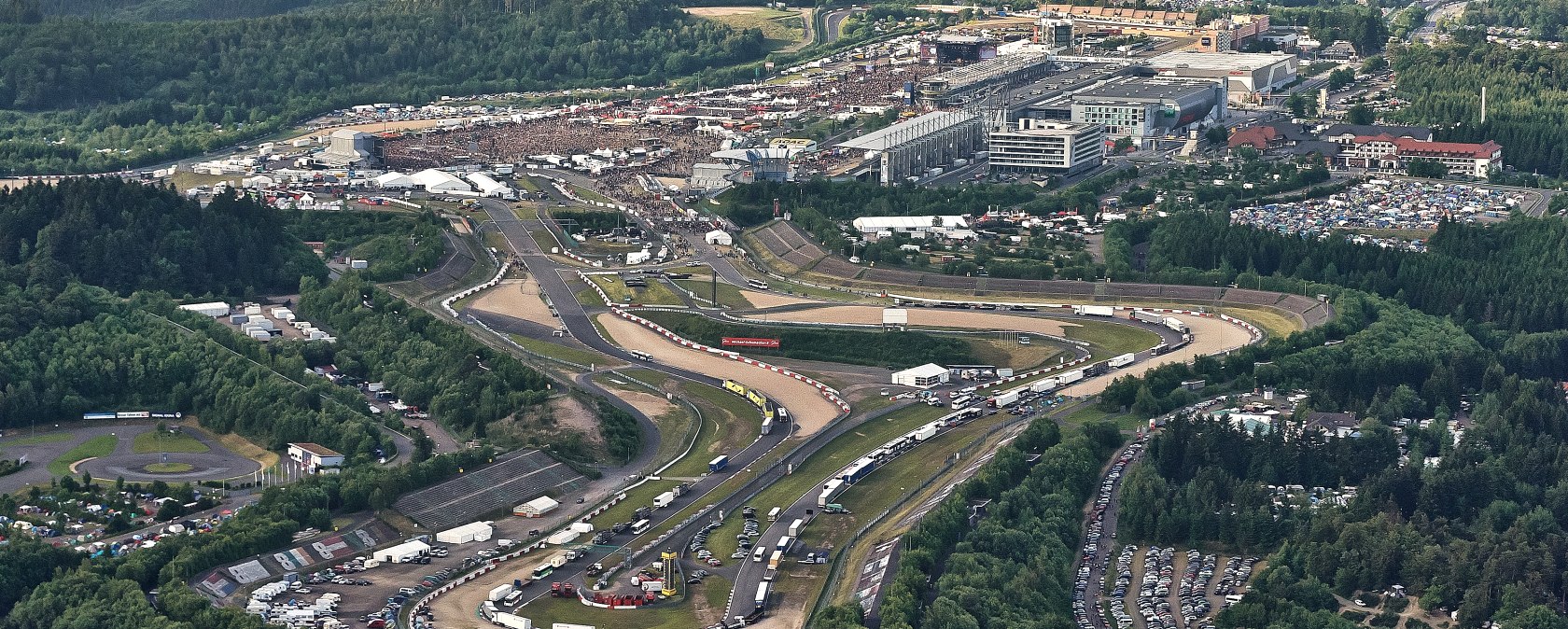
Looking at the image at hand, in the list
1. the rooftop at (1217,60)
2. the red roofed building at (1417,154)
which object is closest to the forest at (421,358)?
the red roofed building at (1417,154)

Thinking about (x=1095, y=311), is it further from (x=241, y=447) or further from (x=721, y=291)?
(x=241, y=447)

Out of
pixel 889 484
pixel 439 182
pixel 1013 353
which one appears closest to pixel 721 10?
pixel 439 182

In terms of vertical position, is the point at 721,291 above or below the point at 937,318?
below

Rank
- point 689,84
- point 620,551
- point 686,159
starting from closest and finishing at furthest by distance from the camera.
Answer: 1. point 620,551
2. point 686,159
3. point 689,84

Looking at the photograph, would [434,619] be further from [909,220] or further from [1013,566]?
[909,220]

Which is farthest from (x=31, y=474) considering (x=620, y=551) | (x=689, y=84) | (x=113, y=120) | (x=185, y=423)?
(x=689, y=84)

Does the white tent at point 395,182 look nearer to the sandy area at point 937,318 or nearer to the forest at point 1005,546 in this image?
the sandy area at point 937,318
